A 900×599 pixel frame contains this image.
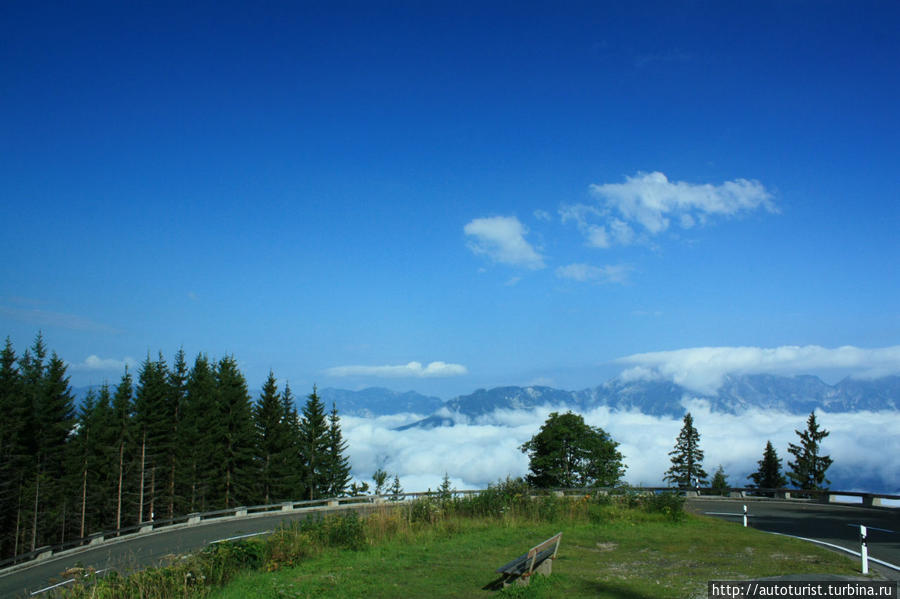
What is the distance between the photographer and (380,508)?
757 inches

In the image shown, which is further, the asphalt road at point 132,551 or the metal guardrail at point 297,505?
the metal guardrail at point 297,505

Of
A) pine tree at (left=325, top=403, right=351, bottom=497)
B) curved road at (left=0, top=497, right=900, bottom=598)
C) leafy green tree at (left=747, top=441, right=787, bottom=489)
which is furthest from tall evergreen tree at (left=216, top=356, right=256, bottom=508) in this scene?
leafy green tree at (left=747, top=441, right=787, bottom=489)

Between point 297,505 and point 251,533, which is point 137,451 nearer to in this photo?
point 297,505

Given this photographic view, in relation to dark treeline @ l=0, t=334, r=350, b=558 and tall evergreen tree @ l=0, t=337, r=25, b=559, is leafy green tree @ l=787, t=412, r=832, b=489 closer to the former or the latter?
dark treeline @ l=0, t=334, r=350, b=558

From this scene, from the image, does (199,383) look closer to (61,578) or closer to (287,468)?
(287,468)

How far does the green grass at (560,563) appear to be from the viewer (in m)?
11.0

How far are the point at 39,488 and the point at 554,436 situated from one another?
4341cm

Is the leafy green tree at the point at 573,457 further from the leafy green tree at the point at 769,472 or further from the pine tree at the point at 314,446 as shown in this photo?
the leafy green tree at the point at 769,472

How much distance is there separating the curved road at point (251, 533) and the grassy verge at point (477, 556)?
2.77 metres

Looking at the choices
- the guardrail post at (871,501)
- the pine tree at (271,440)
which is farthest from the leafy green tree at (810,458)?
the pine tree at (271,440)

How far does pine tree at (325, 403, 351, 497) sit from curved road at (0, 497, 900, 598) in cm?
3088

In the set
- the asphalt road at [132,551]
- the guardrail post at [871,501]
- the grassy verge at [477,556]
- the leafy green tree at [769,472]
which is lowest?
the leafy green tree at [769,472]

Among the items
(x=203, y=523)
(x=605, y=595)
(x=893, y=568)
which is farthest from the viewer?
(x=203, y=523)

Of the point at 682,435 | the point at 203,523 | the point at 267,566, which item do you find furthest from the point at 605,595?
the point at 682,435
